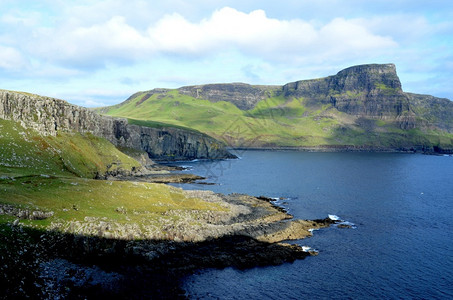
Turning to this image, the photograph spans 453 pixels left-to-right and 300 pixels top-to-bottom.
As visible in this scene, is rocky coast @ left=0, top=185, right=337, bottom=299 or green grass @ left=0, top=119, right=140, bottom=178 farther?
green grass @ left=0, top=119, right=140, bottom=178

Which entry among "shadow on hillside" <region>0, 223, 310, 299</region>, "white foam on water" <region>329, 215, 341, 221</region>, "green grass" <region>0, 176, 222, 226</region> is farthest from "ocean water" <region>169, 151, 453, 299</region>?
"green grass" <region>0, 176, 222, 226</region>

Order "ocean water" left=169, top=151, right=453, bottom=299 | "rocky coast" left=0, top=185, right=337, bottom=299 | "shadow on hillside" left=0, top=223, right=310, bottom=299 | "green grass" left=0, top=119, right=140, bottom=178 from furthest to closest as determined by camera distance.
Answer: "green grass" left=0, top=119, right=140, bottom=178 → "ocean water" left=169, top=151, right=453, bottom=299 → "rocky coast" left=0, top=185, right=337, bottom=299 → "shadow on hillside" left=0, top=223, right=310, bottom=299

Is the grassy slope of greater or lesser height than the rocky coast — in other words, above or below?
above

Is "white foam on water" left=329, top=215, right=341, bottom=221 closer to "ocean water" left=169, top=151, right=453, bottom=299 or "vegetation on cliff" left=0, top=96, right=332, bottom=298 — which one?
"ocean water" left=169, top=151, right=453, bottom=299

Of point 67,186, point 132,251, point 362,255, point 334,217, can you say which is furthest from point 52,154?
point 362,255

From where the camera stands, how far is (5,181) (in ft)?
257

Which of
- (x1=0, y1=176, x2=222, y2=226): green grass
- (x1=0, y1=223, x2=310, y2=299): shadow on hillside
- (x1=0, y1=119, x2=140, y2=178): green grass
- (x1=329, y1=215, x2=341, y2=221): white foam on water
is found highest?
(x1=0, y1=119, x2=140, y2=178): green grass

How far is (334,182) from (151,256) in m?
124

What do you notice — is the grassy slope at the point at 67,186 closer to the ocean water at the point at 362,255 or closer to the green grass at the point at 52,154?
the green grass at the point at 52,154

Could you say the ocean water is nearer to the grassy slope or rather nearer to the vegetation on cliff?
the vegetation on cliff

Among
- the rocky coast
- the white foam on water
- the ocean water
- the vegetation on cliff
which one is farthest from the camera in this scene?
the white foam on water

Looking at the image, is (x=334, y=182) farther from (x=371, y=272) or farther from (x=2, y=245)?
(x=2, y=245)

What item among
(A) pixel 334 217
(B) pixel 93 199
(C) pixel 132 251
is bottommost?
(C) pixel 132 251

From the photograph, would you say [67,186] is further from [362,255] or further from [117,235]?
[362,255]
